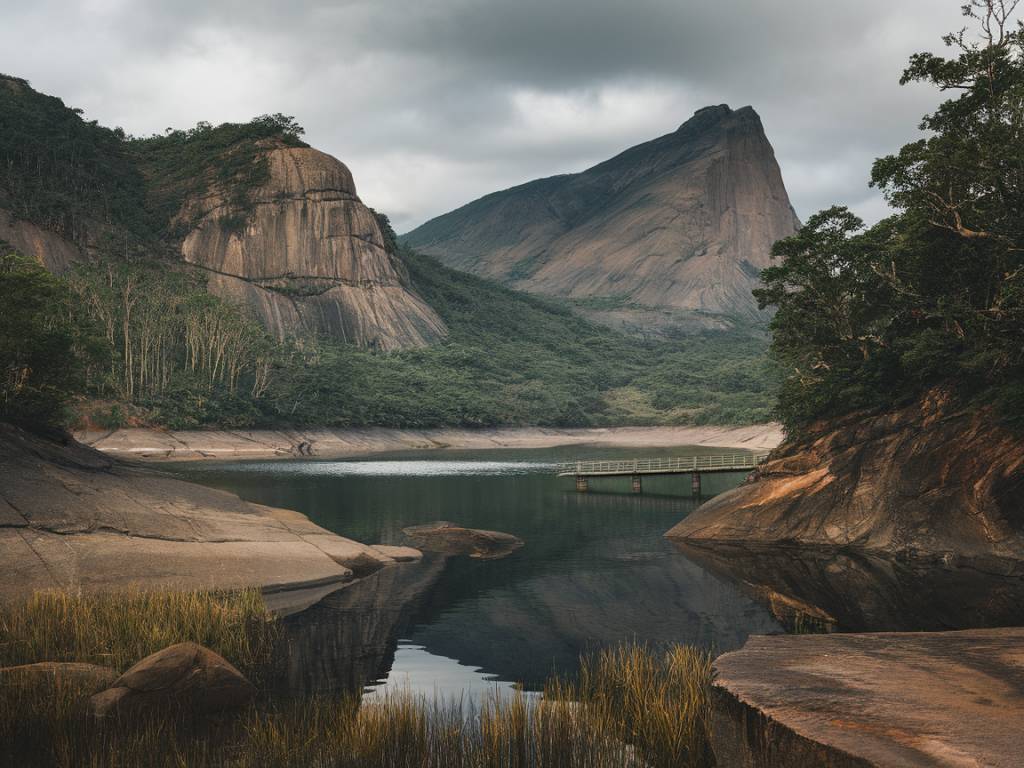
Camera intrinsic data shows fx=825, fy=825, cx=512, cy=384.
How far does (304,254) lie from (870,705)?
188 meters

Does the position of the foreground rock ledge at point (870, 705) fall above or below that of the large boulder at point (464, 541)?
above

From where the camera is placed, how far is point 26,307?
4384 cm

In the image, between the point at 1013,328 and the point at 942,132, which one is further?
the point at 942,132

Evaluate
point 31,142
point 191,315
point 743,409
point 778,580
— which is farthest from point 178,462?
point 31,142

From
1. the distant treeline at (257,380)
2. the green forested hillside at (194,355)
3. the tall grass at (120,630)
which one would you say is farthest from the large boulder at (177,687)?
the distant treeline at (257,380)

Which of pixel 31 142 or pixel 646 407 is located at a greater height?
pixel 31 142

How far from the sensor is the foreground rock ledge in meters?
9.16

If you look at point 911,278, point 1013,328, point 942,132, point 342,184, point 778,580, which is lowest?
point 778,580

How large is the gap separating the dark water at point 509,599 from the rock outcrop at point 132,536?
9.54 feet

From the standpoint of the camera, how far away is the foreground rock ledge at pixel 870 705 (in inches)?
360

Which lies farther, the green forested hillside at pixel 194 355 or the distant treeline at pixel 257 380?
the green forested hillside at pixel 194 355

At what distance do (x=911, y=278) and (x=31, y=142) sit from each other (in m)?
179

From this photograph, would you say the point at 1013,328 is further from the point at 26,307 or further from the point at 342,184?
the point at 342,184

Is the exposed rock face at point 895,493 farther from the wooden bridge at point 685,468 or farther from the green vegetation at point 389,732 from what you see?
the green vegetation at point 389,732
